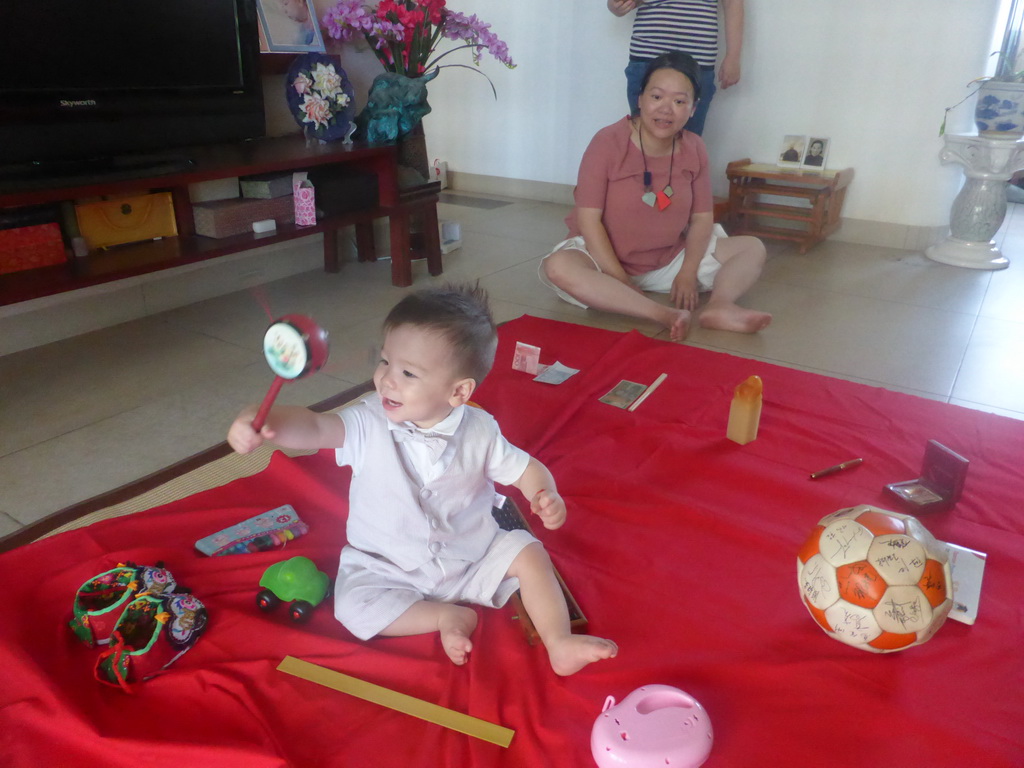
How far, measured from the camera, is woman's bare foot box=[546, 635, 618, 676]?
1.07 meters

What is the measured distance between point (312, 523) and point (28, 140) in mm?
1330

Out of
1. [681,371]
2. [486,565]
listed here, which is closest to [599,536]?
[486,565]

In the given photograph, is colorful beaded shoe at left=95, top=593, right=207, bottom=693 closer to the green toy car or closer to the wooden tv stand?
the green toy car

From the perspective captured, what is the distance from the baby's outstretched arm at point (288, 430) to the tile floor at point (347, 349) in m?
0.12

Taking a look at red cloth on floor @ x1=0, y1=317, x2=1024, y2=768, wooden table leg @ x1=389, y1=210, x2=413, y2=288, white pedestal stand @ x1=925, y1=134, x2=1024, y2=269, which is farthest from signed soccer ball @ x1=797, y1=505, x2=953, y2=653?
white pedestal stand @ x1=925, y1=134, x2=1024, y2=269

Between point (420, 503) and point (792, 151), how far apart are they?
323 cm

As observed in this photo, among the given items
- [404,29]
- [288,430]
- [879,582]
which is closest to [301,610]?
[288,430]

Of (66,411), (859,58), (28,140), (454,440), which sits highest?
(859,58)

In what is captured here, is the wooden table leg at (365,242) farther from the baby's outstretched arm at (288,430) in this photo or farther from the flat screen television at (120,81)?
the baby's outstretched arm at (288,430)

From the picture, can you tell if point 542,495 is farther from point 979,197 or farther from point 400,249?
point 979,197

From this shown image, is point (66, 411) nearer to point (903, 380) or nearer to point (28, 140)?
point (28, 140)

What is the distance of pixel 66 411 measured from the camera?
77.2 inches

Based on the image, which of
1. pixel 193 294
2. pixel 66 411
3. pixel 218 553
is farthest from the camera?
pixel 193 294

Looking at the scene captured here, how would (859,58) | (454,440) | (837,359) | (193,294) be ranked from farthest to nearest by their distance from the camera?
1. (859,58)
2. (193,294)
3. (837,359)
4. (454,440)
